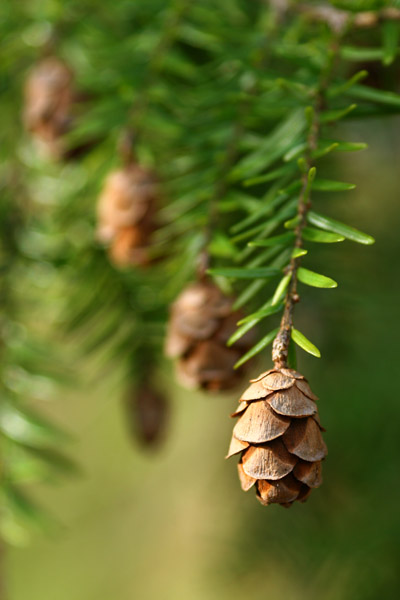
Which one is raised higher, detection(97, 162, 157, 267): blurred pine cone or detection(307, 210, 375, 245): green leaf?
detection(97, 162, 157, 267): blurred pine cone

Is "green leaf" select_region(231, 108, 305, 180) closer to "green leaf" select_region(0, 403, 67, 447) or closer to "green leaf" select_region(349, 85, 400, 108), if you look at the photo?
"green leaf" select_region(349, 85, 400, 108)

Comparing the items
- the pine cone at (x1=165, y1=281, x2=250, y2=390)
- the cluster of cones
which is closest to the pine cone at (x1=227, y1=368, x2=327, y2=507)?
the cluster of cones

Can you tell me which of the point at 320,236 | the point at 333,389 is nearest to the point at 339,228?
the point at 320,236

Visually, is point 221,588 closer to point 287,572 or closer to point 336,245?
point 287,572

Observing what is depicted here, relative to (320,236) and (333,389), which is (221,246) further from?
(333,389)

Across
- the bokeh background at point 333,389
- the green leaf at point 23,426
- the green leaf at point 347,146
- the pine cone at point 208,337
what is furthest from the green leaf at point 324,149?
the green leaf at point 23,426
